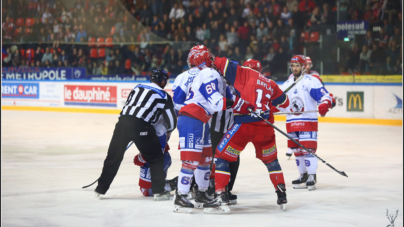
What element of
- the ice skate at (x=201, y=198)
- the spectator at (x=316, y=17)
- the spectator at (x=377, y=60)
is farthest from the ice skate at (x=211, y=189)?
the spectator at (x=316, y=17)

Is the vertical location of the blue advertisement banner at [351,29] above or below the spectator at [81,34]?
below

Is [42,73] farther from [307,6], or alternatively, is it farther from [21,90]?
[307,6]

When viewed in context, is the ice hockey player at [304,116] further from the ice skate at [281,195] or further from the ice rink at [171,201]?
the ice skate at [281,195]

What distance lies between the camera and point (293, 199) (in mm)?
5277

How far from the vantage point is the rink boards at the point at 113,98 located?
→ 41.4 feet

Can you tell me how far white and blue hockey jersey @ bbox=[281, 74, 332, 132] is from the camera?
19.8 feet

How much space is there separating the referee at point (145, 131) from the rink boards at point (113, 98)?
8655 mm

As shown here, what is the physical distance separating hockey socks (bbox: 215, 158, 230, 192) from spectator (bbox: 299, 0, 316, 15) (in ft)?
37.7

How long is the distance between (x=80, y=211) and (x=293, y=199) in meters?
1.98

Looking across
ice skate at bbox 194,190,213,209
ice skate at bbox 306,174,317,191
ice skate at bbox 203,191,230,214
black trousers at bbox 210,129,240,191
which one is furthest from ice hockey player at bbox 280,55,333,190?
ice skate at bbox 203,191,230,214

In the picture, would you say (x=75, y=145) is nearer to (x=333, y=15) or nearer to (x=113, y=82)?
(x=113, y=82)

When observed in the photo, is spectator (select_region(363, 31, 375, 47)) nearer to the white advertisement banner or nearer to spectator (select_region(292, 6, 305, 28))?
the white advertisement banner

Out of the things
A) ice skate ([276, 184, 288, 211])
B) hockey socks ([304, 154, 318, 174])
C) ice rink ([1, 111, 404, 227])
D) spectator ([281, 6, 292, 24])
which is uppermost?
spectator ([281, 6, 292, 24])

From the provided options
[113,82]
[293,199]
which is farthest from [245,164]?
[113,82]
